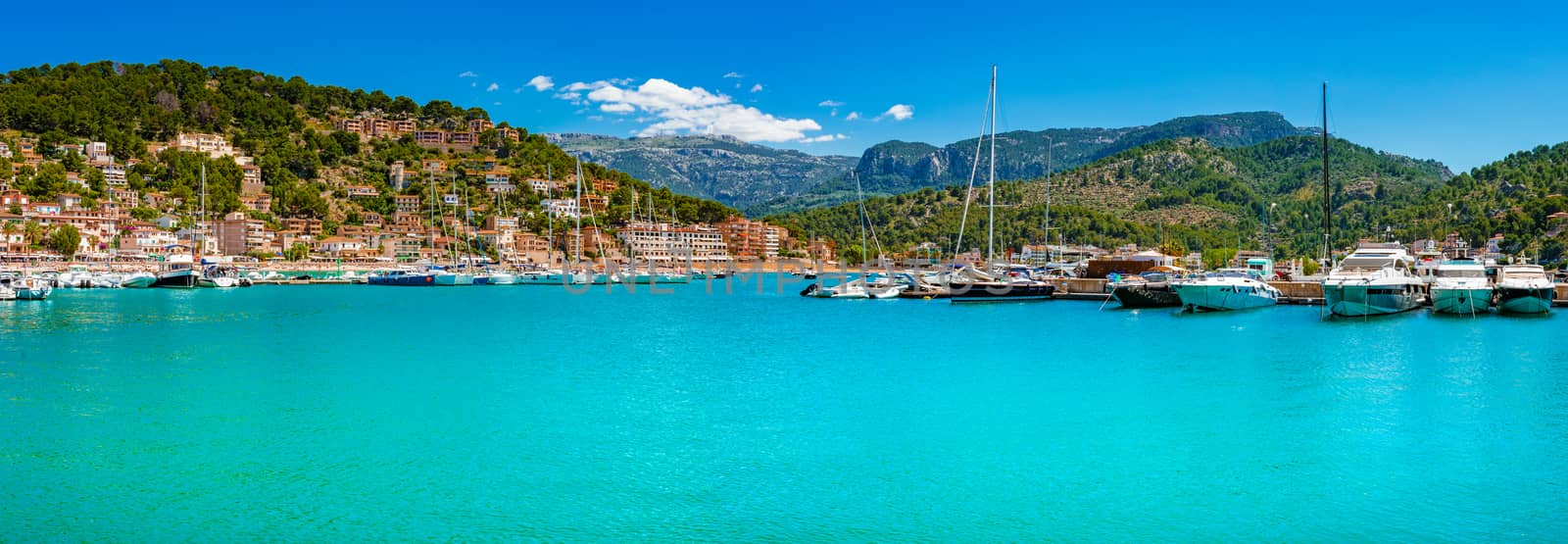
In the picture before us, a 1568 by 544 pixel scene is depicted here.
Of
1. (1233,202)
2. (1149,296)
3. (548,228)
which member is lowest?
(1149,296)

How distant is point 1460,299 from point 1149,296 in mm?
10490

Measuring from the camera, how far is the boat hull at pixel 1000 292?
44656 millimetres

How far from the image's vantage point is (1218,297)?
3747cm

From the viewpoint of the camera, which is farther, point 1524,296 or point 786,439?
point 1524,296

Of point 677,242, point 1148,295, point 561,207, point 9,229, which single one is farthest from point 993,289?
point 561,207

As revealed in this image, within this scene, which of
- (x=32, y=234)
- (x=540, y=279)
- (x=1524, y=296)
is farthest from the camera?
(x=32, y=234)

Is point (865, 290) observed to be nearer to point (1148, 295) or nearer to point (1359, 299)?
point (1148, 295)

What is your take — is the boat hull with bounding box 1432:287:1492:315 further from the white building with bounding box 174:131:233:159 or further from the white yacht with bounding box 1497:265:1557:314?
the white building with bounding box 174:131:233:159

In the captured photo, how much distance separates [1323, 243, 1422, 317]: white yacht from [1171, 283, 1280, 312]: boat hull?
3212 mm

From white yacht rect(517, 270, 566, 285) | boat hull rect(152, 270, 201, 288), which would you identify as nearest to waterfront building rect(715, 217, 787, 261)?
white yacht rect(517, 270, 566, 285)

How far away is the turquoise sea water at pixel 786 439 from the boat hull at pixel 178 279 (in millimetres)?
38481

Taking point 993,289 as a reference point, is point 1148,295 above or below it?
below

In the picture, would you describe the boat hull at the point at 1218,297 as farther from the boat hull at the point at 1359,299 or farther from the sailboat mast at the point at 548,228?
the sailboat mast at the point at 548,228

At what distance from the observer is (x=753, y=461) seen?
39.5ft
